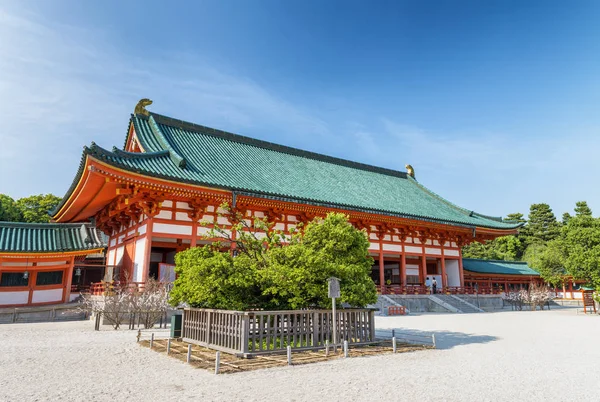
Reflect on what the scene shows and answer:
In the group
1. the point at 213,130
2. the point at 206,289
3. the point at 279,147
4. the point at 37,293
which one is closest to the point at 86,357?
the point at 206,289

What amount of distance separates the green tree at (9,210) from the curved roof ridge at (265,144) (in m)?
24.1

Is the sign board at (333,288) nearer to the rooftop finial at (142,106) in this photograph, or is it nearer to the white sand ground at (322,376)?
the white sand ground at (322,376)

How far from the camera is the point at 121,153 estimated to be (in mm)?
15469

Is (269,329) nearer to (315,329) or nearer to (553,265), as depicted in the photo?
(315,329)

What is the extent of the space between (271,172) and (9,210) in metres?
30.0

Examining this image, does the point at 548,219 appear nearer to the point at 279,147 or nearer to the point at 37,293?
the point at 279,147

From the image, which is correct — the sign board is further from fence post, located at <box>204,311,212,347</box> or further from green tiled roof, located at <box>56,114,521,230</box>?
green tiled roof, located at <box>56,114,521,230</box>

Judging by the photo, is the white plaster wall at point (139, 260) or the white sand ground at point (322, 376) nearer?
the white sand ground at point (322, 376)

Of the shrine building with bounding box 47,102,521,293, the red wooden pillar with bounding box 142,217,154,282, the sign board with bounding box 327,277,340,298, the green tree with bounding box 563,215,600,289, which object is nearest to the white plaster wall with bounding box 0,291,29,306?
the shrine building with bounding box 47,102,521,293

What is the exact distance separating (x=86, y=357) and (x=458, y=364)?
7.84 metres

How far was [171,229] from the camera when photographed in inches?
688

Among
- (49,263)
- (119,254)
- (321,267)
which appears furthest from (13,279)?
(321,267)

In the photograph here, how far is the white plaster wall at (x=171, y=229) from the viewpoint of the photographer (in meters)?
17.1

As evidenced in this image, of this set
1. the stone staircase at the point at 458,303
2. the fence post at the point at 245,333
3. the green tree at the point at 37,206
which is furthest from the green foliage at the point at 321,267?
the green tree at the point at 37,206
